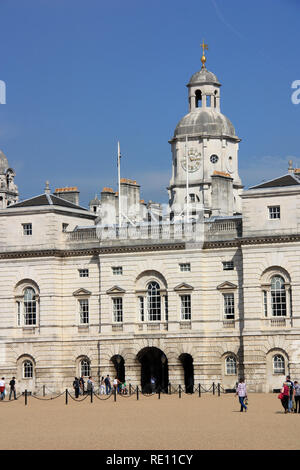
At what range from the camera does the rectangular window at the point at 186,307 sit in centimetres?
7525

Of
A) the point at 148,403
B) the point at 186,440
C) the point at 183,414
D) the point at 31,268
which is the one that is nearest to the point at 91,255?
the point at 31,268

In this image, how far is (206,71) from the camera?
305 feet

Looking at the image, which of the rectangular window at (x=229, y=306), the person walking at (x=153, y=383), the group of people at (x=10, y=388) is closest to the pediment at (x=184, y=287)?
the rectangular window at (x=229, y=306)

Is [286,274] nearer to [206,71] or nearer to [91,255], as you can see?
[91,255]

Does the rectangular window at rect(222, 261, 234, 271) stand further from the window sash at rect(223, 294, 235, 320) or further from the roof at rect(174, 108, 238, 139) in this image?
the roof at rect(174, 108, 238, 139)

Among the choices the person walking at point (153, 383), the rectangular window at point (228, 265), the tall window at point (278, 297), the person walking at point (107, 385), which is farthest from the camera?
the person walking at point (153, 383)

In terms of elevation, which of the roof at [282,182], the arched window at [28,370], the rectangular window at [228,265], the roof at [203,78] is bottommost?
the arched window at [28,370]

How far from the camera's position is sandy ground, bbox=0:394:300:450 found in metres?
41.5

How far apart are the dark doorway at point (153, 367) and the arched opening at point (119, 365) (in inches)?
53.7

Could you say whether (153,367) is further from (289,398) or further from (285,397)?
(285,397)

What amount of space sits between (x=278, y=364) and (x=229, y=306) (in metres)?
4.94

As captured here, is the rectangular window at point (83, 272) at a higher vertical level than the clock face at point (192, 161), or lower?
lower

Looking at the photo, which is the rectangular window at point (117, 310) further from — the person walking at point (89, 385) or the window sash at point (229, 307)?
the window sash at point (229, 307)

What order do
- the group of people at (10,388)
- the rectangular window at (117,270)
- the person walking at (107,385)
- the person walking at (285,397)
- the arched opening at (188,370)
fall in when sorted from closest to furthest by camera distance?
the person walking at (285,397)
the group of people at (10,388)
the person walking at (107,385)
the arched opening at (188,370)
the rectangular window at (117,270)
